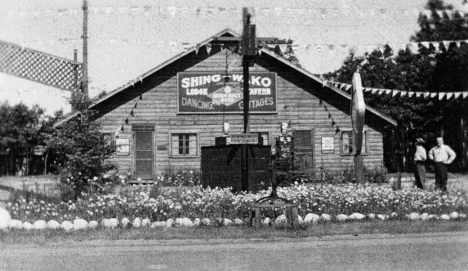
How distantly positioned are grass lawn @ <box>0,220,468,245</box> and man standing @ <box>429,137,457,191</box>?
5.05 metres

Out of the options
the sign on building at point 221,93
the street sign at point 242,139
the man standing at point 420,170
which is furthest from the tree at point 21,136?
the man standing at point 420,170

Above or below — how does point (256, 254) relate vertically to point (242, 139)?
below

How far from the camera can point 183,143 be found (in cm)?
2631

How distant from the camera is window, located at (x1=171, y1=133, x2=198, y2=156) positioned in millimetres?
26281

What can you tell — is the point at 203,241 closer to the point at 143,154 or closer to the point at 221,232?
the point at 221,232

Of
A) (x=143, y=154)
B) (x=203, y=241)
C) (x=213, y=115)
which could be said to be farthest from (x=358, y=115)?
(x=143, y=154)

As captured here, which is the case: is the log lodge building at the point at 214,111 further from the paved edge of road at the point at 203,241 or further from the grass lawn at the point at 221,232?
the paved edge of road at the point at 203,241

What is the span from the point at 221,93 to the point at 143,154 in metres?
4.09

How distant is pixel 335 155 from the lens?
87.5 ft

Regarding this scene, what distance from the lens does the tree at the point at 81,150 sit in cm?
1478

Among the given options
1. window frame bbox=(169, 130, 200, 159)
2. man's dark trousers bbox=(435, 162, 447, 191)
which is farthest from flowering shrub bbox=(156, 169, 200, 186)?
man's dark trousers bbox=(435, 162, 447, 191)

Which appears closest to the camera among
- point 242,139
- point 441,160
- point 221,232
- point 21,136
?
point 221,232

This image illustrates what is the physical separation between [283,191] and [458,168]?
2345cm

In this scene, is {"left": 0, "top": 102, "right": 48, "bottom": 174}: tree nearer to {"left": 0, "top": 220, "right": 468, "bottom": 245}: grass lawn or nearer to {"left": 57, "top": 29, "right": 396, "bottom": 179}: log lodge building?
{"left": 57, "top": 29, "right": 396, "bottom": 179}: log lodge building
